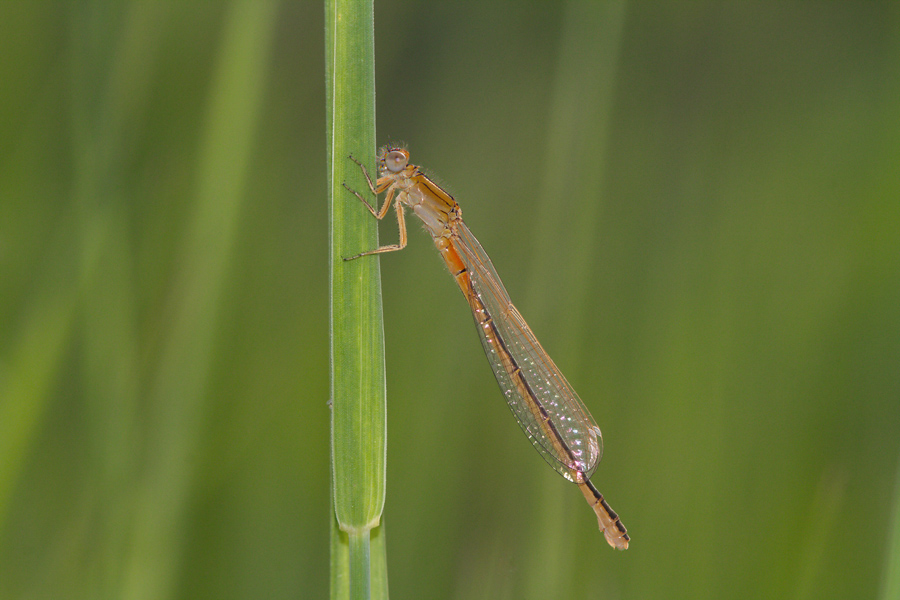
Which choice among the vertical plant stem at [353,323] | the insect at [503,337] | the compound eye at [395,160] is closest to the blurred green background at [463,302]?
the insect at [503,337]

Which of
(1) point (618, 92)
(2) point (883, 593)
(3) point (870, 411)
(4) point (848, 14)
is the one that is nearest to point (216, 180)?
(2) point (883, 593)

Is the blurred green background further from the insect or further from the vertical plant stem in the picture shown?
the vertical plant stem

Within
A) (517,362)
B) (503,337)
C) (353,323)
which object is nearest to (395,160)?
(503,337)

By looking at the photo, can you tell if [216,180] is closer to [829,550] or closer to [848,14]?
[829,550]

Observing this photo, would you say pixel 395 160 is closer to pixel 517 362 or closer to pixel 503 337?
→ pixel 503 337

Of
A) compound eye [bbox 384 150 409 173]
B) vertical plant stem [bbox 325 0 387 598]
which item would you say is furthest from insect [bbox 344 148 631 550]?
vertical plant stem [bbox 325 0 387 598]
